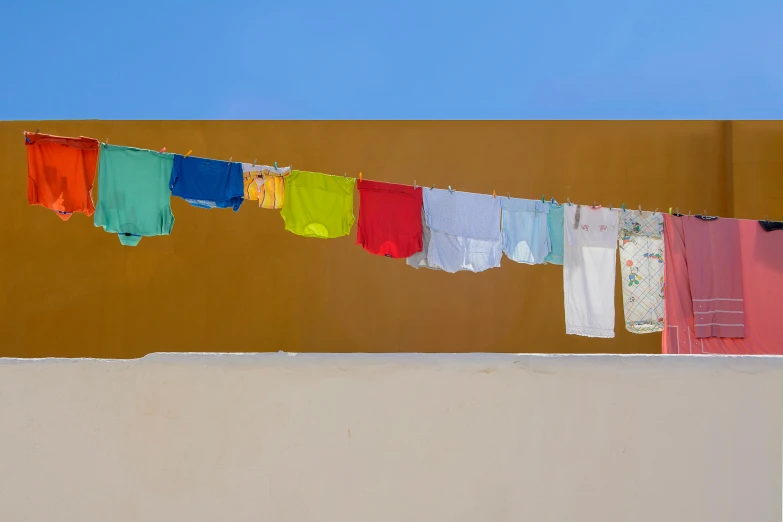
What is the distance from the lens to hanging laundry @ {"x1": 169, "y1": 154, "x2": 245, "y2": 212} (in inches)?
167

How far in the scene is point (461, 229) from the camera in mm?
4750

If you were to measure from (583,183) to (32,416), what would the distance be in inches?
206

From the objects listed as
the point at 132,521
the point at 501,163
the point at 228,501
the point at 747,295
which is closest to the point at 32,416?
the point at 132,521

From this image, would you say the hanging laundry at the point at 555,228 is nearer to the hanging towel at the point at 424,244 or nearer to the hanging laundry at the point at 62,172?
the hanging towel at the point at 424,244

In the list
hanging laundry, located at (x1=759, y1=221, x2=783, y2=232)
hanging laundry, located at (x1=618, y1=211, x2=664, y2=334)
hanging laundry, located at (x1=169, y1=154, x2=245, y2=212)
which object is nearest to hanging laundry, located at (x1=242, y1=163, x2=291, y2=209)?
hanging laundry, located at (x1=169, y1=154, x2=245, y2=212)

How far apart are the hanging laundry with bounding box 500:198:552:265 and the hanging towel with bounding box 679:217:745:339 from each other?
3.15 ft

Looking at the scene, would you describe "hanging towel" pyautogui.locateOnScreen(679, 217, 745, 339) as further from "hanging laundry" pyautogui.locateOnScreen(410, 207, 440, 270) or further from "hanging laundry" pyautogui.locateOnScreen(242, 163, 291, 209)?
"hanging laundry" pyautogui.locateOnScreen(242, 163, 291, 209)

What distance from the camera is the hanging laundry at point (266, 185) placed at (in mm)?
4418

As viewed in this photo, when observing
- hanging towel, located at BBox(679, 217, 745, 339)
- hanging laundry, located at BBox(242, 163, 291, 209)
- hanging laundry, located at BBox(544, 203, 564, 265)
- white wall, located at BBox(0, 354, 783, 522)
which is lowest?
white wall, located at BBox(0, 354, 783, 522)

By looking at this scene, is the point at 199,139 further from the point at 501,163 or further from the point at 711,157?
the point at 711,157

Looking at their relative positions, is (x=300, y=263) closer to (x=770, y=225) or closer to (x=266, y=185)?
(x=266, y=185)

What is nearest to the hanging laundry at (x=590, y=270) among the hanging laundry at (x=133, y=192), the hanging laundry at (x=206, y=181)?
the hanging laundry at (x=206, y=181)

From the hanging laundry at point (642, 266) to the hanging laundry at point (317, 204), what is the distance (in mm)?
1887

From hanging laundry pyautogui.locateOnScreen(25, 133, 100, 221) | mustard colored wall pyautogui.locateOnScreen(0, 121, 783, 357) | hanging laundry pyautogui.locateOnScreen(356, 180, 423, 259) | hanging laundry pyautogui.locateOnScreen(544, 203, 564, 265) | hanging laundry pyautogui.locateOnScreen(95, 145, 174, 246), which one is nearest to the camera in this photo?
hanging laundry pyautogui.locateOnScreen(25, 133, 100, 221)
